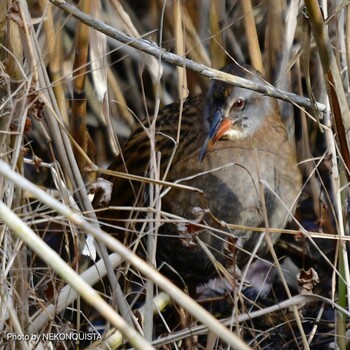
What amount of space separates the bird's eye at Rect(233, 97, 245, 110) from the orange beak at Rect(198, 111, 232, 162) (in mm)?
54

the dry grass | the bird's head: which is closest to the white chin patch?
the bird's head

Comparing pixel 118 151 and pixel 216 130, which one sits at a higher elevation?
pixel 216 130

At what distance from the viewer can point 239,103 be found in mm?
2695

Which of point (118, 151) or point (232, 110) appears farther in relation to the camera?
point (118, 151)

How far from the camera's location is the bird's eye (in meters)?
2.69

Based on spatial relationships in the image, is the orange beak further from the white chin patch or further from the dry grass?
the dry grass

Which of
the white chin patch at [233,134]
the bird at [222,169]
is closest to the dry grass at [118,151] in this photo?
the bird at [222,169]

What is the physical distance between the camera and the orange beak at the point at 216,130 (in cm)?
256

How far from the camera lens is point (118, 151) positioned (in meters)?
2.97

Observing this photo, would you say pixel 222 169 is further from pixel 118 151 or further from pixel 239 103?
pixel 118 151

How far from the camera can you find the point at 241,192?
8.54 ft

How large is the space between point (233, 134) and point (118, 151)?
0.47 metres

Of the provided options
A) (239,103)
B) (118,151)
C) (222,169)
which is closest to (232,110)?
(239,103)

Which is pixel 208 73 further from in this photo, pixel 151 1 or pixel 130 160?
pixel 151 1
